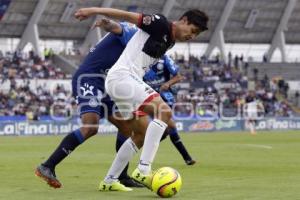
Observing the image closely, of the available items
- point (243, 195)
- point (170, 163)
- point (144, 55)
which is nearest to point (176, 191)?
point (243, 195)

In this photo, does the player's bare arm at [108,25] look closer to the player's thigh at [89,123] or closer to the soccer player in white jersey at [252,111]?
the player's thigh at [89,123]

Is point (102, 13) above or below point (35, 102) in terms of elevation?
above

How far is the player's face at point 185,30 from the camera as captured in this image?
401 inches

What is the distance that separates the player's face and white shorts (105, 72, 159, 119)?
76cm

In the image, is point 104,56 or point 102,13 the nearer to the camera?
point 102,13

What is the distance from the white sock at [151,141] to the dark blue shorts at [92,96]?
1044 millimetres

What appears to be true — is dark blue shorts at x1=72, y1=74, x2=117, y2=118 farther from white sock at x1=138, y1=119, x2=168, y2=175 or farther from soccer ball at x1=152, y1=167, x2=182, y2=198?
soccer ball at x1=152, y1=167, x2=182, y2=198

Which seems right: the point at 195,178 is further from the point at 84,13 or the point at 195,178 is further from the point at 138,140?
the point at 84,13

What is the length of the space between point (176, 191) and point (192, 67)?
54.6m

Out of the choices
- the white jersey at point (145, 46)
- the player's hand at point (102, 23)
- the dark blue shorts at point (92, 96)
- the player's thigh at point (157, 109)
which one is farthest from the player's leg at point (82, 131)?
the player's hand at point (102, 23)

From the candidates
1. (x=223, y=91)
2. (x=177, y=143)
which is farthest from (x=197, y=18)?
(x=223, y=91)

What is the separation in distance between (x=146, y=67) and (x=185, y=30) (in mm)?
719

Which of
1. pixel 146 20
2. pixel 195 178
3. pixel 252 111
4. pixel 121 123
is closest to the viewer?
pixel 146 20

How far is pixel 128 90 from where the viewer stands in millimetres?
10266
